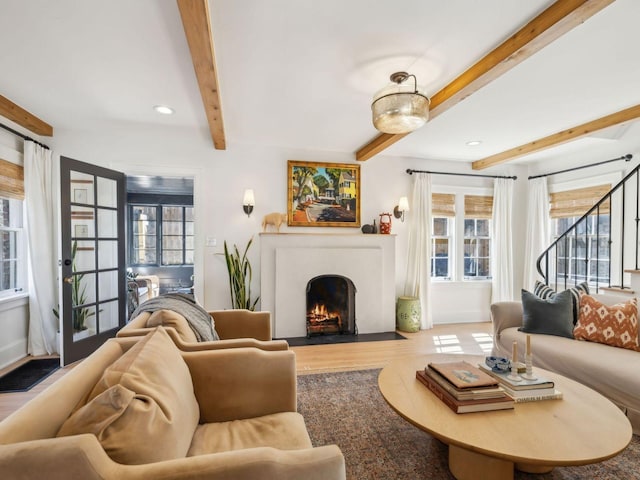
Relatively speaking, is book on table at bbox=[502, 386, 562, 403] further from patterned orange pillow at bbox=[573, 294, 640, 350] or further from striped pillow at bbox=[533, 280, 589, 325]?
striped pillow at bbox=[533, 280, 589, 325]

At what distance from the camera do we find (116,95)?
2.81m

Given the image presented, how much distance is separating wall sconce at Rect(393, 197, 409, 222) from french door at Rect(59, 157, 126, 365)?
3.41 metres

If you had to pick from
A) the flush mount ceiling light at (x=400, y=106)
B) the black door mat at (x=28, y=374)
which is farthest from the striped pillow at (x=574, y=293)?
the black door mat at (x=28, y=374)

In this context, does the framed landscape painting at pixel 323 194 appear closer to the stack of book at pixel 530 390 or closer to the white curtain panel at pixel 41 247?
the white curtain panel at pixel 41 247

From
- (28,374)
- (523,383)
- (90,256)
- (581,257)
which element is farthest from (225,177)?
(581,257)

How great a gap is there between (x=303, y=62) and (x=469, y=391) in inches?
87.3

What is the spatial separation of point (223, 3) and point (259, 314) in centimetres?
209

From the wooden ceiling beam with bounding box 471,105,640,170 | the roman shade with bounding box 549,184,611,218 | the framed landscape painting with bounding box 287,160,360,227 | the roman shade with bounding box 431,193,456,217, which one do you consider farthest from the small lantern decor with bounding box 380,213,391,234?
the roman shade with bounding box 549,184,611,218

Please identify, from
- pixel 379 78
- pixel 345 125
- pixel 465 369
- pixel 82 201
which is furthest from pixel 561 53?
pixel 82 201

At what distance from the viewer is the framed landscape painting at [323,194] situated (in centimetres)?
421

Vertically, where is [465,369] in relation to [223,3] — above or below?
below

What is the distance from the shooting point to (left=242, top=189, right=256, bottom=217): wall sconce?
394 cm

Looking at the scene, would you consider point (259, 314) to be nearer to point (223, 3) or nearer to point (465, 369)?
point (465, 369)

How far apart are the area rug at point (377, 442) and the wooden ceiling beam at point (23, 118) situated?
3.54 m
